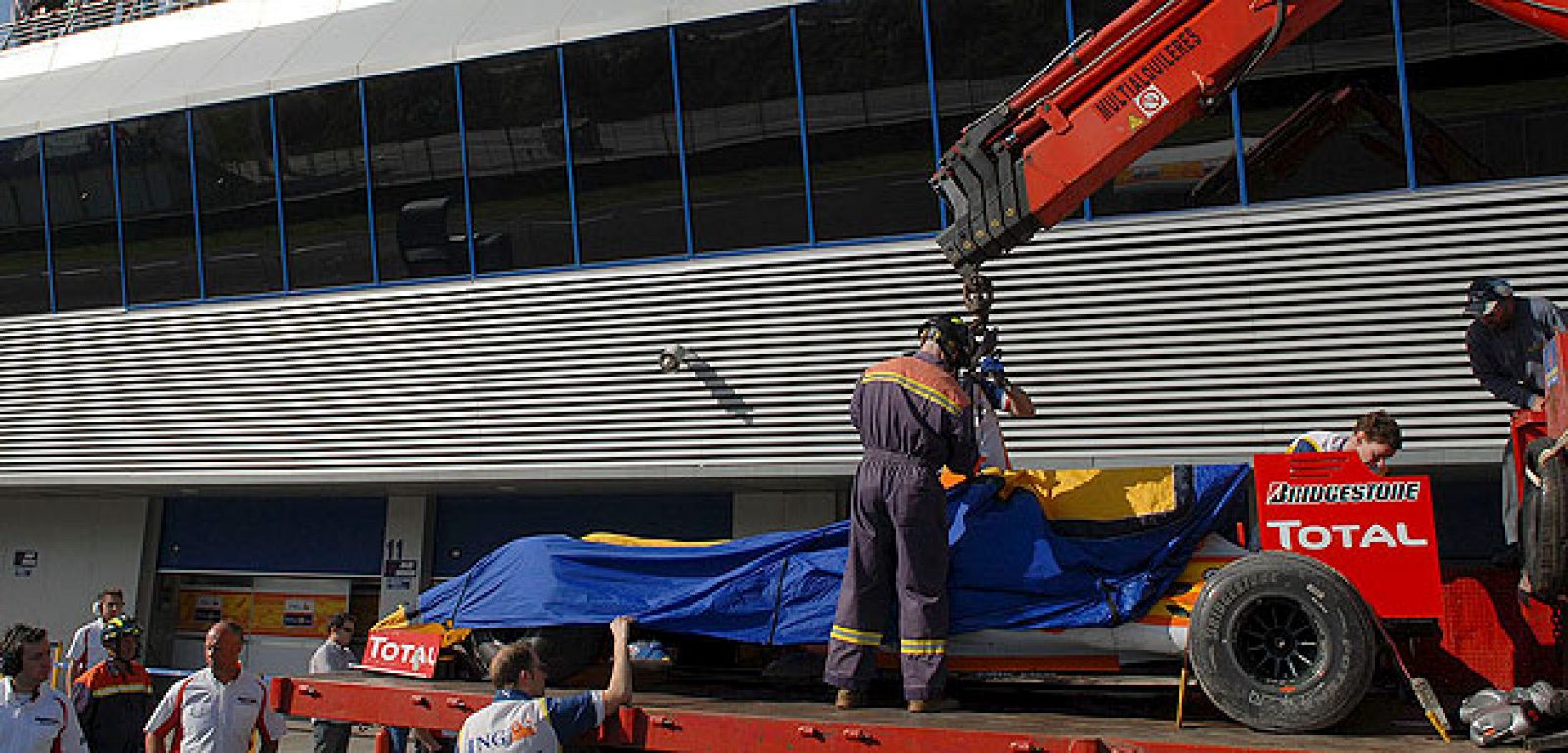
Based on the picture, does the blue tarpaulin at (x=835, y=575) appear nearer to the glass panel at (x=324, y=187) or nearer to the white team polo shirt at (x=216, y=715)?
the white team polo shirt at (x=216, y=715)

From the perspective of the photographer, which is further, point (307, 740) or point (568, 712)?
point (307, 740)

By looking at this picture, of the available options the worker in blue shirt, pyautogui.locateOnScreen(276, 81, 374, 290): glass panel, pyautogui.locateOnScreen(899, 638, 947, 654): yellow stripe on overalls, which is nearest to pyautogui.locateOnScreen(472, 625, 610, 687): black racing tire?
the worker in blue shirt

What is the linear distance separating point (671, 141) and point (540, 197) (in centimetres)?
184

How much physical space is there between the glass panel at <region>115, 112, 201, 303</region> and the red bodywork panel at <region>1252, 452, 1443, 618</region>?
15.5 meters

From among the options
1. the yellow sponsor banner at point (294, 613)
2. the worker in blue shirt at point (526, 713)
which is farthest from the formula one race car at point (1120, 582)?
the yellow sponsor banner at point (294, 613)

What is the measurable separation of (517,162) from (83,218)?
7044 millimetres

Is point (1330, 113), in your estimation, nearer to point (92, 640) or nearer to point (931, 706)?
point (931, 706)

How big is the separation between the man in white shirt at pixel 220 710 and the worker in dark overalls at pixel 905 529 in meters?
3.15

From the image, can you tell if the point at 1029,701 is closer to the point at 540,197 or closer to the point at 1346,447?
the point at 1346,447

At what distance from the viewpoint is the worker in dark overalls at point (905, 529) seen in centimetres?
521

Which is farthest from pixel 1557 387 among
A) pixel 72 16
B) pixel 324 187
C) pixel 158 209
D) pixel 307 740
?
pixel 72 16

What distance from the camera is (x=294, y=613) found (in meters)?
19.6

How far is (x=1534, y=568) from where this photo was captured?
462 cm

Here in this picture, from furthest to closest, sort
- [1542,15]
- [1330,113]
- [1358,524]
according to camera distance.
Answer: [1330,113] → [1542,15] → [1358,524]
